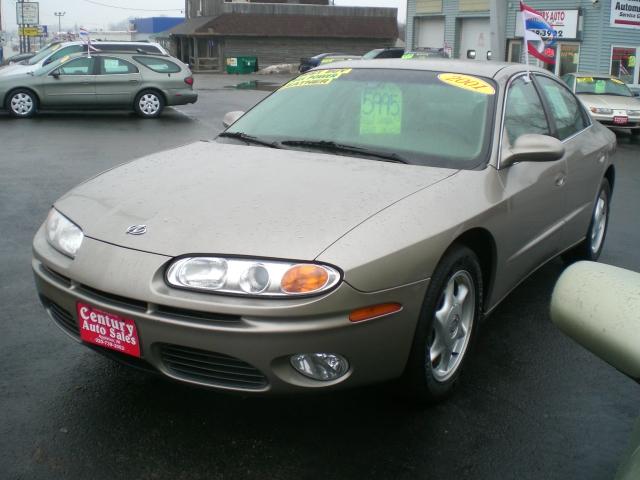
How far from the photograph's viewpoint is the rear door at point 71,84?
15.8 metres

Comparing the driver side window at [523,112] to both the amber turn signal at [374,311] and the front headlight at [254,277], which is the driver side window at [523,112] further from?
the front headlight at [254,277]

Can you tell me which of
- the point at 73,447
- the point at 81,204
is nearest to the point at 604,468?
the point at 73,447

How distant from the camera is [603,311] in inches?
63.4

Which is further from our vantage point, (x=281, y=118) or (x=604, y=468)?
(x=281, y=118)

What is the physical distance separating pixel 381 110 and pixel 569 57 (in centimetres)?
2306

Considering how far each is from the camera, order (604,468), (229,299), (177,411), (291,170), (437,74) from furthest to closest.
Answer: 1. (437,74)
2. (291,170)
3. (177,411)
4. (604,468)
5. (229,299)

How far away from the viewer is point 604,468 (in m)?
2.97

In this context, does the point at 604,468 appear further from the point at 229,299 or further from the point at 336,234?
the point at 229,299

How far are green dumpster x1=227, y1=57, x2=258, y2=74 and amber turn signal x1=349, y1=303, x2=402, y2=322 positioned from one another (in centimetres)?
4504

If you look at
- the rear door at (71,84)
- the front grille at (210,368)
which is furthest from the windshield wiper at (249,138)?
the rear door at (71,84)

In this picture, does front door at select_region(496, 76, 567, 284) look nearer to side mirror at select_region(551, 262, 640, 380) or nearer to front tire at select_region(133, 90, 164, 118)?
side mirror at select_region(551, 262, 640, 380)

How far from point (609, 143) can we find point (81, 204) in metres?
3.92

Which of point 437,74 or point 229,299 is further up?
point 437,74

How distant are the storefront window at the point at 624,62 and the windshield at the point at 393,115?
21833 mm
